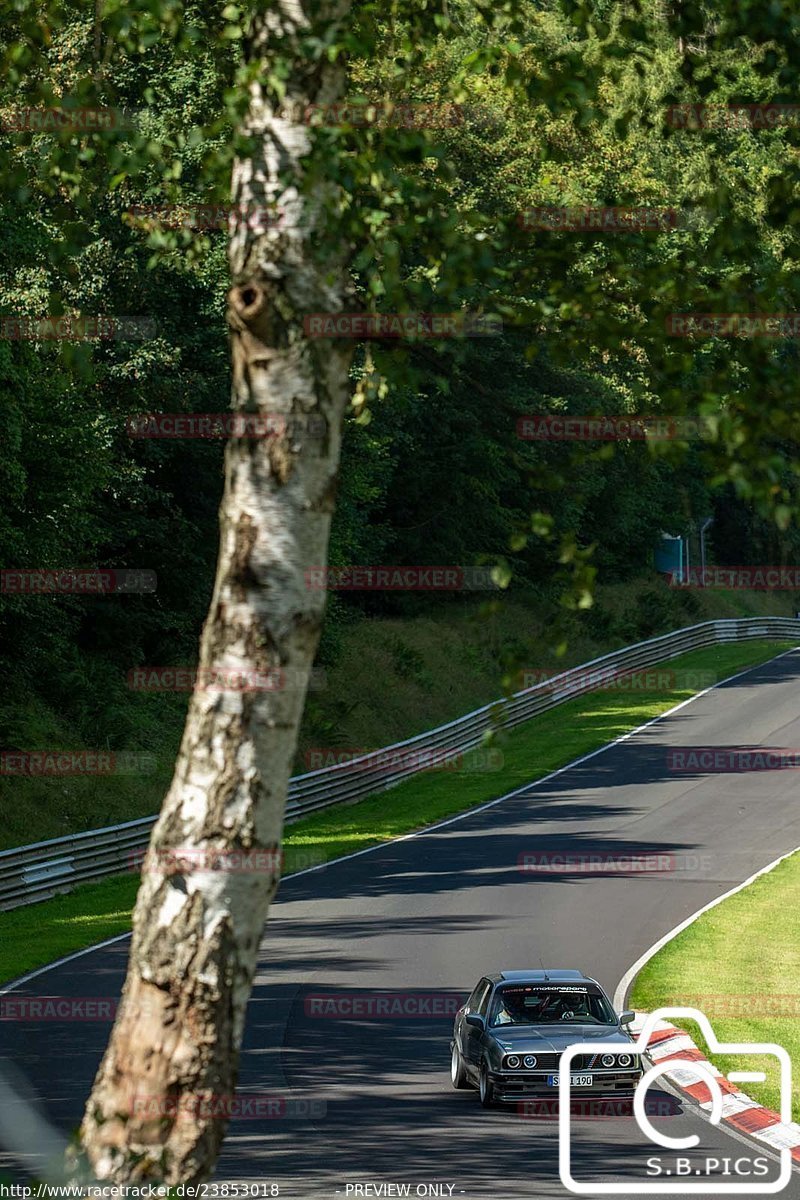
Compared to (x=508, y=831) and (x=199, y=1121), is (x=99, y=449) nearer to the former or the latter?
(x=508, y=831)

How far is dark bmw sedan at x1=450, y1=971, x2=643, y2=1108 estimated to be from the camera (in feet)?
51.7

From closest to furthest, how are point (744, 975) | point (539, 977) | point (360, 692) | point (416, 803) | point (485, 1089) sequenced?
point (485, 1089) < point (539, 977) < point (744, 975) < point (416, 803) < point (360, 692)

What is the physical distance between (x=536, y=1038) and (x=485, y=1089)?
739 mm

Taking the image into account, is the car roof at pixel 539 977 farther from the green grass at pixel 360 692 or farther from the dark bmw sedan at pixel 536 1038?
the green grass at pixel 360 692

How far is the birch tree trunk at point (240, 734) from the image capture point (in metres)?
5.57

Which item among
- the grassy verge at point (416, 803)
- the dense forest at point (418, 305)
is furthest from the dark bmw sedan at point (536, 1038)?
the grassy verge at point (416, 803)

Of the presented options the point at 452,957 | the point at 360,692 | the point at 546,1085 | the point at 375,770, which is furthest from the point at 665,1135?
the point at 360,692

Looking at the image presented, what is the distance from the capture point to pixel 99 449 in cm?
3516

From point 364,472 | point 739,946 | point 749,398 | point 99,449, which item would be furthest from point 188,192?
point 749,398

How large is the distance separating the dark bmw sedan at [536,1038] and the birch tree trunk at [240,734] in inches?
417

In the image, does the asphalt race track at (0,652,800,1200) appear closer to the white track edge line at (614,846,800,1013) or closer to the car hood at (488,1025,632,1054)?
the white track edge line at (614,846,800,1013)

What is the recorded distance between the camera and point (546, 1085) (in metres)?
15.8

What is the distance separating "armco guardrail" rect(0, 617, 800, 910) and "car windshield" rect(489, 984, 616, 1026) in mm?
2777

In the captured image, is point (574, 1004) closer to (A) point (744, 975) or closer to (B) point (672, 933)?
(A) point (744, 975)
